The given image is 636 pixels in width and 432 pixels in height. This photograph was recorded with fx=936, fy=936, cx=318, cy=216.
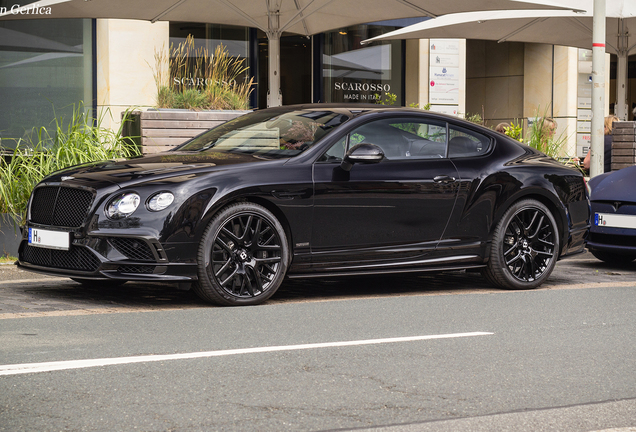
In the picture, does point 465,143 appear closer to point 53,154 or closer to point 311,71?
point 53,154

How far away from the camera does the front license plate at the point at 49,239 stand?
643 centimetres

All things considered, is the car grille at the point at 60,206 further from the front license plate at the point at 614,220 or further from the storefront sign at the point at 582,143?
the storefront sign at the point at 582,143

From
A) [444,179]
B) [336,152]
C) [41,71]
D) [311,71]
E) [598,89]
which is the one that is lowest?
[444,179]

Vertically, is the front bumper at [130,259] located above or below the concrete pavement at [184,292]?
above

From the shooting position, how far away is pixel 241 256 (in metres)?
6.57

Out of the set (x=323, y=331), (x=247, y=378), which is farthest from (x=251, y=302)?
(x=247, y=378)

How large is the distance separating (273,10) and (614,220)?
191 inches

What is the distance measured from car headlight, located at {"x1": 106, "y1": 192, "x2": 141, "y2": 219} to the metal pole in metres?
7.09

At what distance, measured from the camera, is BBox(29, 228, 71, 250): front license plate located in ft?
21.1

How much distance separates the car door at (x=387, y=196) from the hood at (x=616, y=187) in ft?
8.40

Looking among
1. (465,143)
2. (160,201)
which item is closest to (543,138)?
(465,143)

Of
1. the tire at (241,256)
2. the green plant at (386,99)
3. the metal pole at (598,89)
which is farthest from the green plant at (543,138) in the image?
the green plant at (386,99)

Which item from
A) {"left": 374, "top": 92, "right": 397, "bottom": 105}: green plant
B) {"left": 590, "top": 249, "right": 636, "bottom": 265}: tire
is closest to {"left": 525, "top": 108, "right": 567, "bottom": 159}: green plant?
{"left": 590, "top": 249, "right": 636, "bottom": 265}: tire

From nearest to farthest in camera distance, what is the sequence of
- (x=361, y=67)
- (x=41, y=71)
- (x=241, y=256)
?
1. (x=241, y=256)
2. (x=41, y=71)
3. (x=361, y=67)
